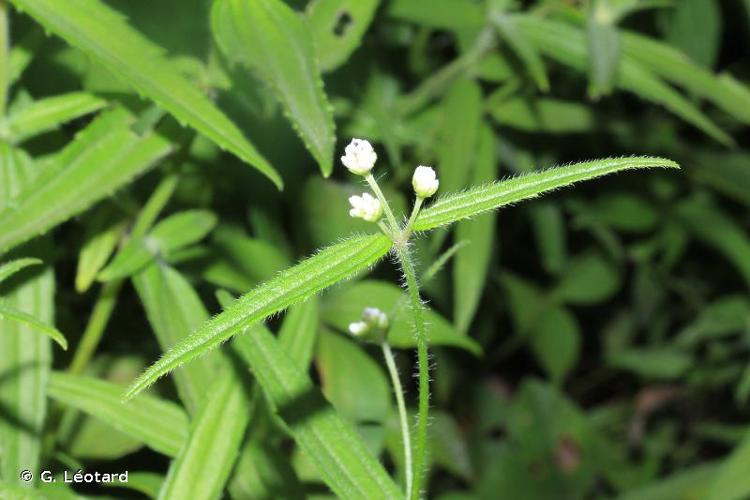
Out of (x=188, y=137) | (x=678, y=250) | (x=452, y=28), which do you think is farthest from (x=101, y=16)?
(x=678, y=250)

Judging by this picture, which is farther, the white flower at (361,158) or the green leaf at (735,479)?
the green leaf at (735,479)

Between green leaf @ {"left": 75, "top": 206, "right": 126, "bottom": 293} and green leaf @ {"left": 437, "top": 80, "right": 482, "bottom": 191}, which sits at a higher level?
green leaf @ {"left": 437, "top": 80, "right": 482, "bottom": 191}

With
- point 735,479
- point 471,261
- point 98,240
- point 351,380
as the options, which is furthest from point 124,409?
point 735,479

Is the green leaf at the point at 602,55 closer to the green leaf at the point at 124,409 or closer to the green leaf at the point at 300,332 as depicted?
the green leaf at the point at 300,332

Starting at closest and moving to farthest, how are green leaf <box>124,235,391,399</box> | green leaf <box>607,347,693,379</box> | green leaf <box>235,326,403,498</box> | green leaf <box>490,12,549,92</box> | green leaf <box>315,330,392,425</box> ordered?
green leaf <box>124,235,391,399</box> → green leaf <box>235,326,403,498</box> → green leaf <box>315,330,392,425</box> → green leaf <box>490,12,549,92</box> → green leaf <box>607,347,693,379</box>

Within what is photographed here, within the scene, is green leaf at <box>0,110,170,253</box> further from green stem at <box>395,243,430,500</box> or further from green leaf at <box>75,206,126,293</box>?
green stem at <box>395,243,430,500</box>

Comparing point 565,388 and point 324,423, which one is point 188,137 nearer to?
point 324,423

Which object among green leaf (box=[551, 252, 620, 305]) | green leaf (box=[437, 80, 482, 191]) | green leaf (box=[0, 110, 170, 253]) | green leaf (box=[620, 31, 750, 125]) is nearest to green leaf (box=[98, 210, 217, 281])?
green leaf (box=[0, 110, 170, 253])

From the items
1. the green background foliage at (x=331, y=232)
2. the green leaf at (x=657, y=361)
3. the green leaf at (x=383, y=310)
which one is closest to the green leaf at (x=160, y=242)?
the green background foliage at (x=331, y=232)
